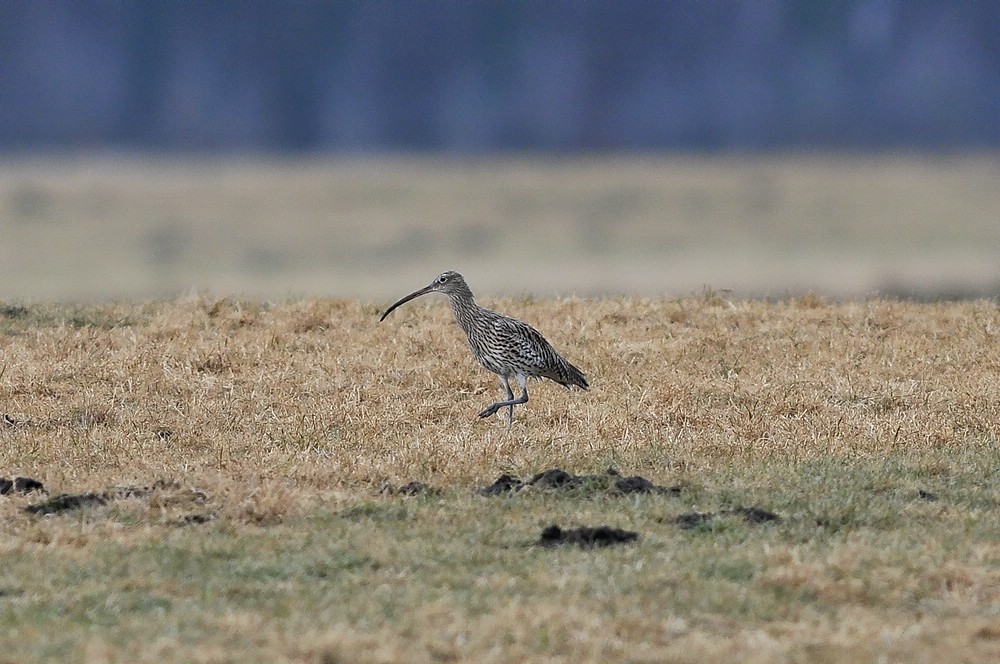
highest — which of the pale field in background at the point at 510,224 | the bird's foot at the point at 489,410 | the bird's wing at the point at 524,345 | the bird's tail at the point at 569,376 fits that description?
→ the pale field in background at the point at 510,224

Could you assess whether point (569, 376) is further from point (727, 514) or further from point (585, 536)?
point (585, 536)

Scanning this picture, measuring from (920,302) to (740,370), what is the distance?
6.33 meters

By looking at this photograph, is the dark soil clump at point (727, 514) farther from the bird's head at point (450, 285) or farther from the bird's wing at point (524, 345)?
the bird's head at point (450, 285)

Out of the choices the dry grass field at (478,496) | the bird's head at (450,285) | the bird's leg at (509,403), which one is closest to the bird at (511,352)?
the bird's leg at (509,403)

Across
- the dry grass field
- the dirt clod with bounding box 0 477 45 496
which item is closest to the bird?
the dry grass field

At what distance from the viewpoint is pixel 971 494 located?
13336 millimetres

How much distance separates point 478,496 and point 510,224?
147 meters

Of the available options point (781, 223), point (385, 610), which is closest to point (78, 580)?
point (385, 610)

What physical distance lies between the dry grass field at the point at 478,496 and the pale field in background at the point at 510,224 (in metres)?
104

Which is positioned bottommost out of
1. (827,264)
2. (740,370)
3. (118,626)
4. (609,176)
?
(118,626)

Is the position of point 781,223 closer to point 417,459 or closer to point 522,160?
point 522,160

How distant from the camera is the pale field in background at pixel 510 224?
139875 mm

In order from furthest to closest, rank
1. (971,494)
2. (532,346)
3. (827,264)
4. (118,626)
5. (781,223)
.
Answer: (781,223) < (827,264) < (532,346) < (971,494) < (118,626)

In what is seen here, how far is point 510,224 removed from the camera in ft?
523
